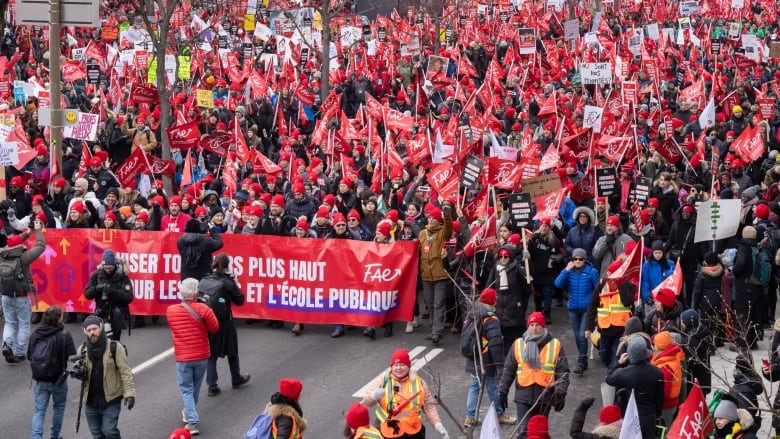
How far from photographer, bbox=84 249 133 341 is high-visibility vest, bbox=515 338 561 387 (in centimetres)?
469

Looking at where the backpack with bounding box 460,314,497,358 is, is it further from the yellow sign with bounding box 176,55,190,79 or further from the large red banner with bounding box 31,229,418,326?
the yellow sign with bounding box 176,55,190,79

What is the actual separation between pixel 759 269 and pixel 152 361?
23.1 ft

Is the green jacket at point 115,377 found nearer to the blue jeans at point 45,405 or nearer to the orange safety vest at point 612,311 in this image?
the blue jeans at point 45,405

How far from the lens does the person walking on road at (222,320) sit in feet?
41.8

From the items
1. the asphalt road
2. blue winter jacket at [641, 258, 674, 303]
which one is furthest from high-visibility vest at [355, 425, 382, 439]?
blue winter jacket at [641, 258, 674, 303]

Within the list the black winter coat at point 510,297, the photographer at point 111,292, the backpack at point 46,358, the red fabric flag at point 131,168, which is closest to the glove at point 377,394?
the backpack at point 46,358

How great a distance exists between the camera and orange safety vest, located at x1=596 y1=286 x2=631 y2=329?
42.4 feet

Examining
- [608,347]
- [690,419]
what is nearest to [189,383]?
[608,347]

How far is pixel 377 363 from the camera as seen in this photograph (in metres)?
14.0

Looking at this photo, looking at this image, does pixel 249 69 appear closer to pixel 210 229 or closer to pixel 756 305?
pixel 210 229

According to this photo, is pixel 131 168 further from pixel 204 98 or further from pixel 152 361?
pixel 204 98

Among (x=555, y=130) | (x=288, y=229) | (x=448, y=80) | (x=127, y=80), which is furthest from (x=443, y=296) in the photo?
(x=127, y=80)

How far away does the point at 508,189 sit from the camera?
1755cm

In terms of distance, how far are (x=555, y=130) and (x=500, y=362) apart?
11.5 meters
